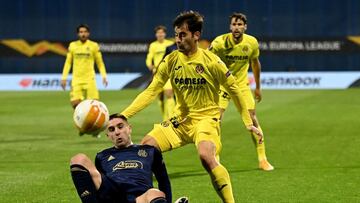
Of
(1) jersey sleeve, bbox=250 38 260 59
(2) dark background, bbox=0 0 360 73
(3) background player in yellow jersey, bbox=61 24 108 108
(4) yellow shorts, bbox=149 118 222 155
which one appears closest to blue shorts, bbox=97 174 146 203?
(4) yellow shorts, bbox=149 118 222 155

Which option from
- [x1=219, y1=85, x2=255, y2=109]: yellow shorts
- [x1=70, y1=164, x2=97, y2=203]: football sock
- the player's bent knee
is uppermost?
[x1=70, y1=164, x2=97, y2=203]: football sock

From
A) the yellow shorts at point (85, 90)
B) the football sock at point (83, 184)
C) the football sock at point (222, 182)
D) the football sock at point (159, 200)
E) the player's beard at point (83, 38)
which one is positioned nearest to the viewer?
the football sock at point (159, 200)

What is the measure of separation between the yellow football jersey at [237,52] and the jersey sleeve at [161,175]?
4871 millimetres

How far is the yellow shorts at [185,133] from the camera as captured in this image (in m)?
9.52

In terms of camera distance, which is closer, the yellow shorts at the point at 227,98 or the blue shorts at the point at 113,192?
the blue shorts at the point at 113,192

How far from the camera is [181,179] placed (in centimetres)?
1214

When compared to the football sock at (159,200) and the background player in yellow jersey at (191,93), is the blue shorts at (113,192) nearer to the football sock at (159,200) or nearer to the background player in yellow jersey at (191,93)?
the football sock at (159,200)

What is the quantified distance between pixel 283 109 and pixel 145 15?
2442 cm

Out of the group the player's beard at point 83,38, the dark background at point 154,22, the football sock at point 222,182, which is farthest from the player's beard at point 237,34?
the dark background at point 154,22

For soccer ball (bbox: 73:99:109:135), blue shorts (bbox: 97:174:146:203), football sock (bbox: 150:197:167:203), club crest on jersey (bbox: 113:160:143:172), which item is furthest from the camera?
soccer ball (bbox: 73:99:109:135)

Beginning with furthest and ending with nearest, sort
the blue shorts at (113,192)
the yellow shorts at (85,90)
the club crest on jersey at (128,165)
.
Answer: the yellow shorts at (85,90) < the club crest on jersey at (128,165) < the blue shorts at (113,192)

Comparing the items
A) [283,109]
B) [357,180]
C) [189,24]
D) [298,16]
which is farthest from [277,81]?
[189,24]

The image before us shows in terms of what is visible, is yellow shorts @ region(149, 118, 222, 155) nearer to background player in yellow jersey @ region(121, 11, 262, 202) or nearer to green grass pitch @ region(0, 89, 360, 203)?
background player in yellow jersey @ region(121, 11, 262, 202)

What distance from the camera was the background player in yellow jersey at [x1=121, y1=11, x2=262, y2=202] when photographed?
9.39 metres
